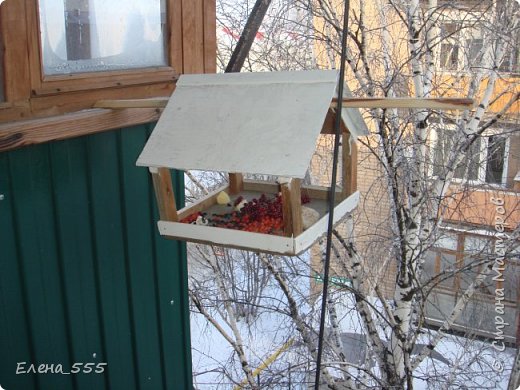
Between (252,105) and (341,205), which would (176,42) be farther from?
(341,205)

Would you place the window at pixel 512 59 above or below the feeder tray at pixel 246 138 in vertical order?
above

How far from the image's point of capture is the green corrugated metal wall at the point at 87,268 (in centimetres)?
167

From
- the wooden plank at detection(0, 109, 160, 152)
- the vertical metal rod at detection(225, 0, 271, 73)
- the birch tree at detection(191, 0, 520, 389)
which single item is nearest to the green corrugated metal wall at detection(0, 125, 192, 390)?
the wooden plank at detection(0, 109, 160, 152)

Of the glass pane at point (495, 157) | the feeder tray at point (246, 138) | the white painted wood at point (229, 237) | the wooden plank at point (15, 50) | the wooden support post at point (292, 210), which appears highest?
the wooden plank at point (15, 50)

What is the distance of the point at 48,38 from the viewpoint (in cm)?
171

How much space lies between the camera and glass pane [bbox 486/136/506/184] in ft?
15.1

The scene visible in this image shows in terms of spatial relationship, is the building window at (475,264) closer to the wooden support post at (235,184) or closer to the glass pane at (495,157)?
the glass pane at (495,157)

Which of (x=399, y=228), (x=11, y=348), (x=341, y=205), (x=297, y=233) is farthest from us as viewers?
(x=399, y=228)

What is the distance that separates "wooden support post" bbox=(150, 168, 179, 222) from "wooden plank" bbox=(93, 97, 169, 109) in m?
0.22

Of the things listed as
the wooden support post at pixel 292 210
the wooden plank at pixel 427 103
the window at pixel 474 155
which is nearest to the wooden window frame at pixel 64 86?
the wooden support post at pixel 292 210

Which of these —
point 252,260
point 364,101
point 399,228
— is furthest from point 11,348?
point 252,260

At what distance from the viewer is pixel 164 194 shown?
1664mm

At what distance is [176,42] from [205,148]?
892 mm

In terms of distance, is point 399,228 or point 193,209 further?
point 399,228
